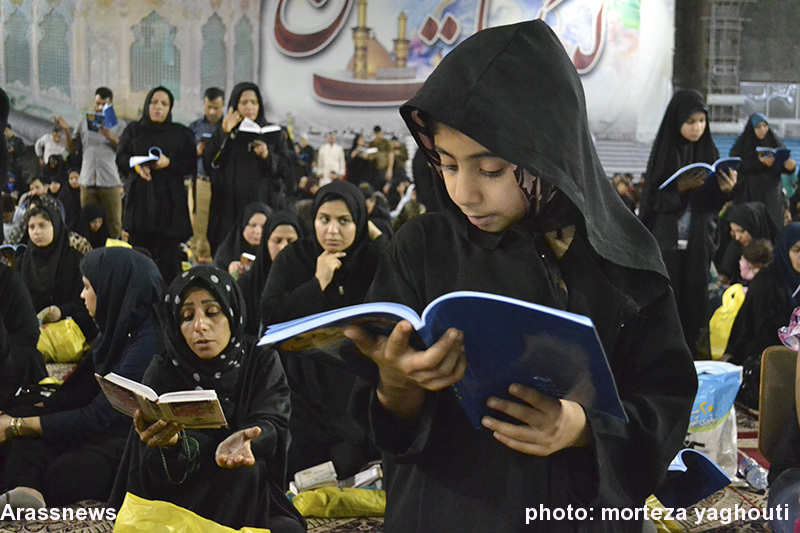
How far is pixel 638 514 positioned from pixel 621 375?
0.19 meters

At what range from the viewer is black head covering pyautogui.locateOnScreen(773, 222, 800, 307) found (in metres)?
4.13

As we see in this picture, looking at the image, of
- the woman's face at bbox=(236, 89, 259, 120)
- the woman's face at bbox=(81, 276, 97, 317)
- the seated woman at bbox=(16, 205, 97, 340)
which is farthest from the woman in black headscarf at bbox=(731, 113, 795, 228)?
the woman's face at bbox=(81, 276, 97, 317)

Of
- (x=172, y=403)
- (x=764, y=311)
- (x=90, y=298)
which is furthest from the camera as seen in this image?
(x=764, y=311)

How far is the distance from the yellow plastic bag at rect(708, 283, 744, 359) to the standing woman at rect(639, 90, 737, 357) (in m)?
0.20

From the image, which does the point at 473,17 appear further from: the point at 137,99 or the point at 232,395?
the point at 232,395

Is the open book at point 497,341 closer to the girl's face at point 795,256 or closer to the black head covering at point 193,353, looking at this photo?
the black head covering at point 193,353

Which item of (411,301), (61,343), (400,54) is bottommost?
(61,343)

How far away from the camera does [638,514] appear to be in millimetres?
1151

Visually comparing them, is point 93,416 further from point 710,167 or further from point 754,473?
point 710,167

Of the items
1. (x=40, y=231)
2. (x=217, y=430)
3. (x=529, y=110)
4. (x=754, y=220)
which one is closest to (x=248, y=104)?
(x=40, y=231)

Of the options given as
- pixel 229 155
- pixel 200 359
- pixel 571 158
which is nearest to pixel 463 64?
pixel 571 158

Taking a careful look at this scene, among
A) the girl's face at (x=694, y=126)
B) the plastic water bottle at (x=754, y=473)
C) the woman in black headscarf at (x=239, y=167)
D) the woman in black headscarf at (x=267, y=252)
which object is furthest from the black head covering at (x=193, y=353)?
the woman in black headscarf at (x=239, y=167)

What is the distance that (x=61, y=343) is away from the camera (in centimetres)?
469

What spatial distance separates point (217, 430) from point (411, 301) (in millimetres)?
1443
